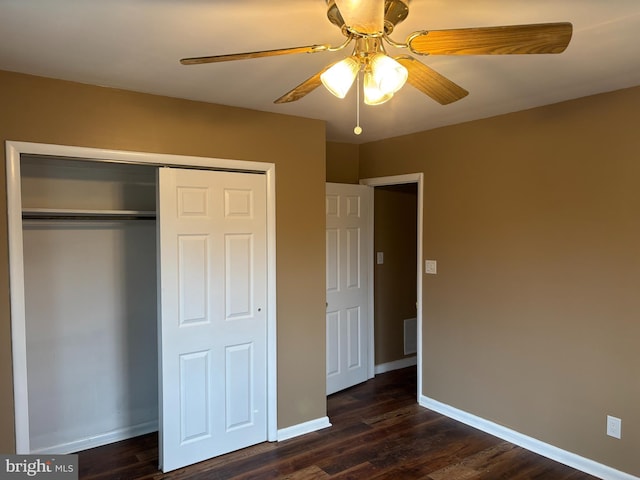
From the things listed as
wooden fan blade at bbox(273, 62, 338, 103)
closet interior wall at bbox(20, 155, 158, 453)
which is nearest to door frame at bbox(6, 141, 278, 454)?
closet interior wall at bbox(20, 155, 158, 453)

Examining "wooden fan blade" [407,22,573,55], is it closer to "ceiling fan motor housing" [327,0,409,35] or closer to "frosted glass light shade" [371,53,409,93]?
"frosted glass light shade" [371,53,409,93]

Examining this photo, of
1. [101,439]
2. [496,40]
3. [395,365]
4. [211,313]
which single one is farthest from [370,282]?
[496,40]

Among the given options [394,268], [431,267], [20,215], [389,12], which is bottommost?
[394,268]

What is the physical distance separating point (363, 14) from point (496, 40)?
414 mm

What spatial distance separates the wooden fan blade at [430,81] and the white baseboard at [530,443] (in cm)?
248

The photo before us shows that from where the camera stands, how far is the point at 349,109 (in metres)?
3.07

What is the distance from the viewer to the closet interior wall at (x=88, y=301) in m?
2.93

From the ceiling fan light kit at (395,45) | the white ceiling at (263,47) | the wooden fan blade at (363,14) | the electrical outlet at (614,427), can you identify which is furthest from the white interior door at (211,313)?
the electrical outlet at (614,427)

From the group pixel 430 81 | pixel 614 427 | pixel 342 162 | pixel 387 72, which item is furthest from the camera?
pixel 342 162

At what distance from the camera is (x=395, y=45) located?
1465 millimetres

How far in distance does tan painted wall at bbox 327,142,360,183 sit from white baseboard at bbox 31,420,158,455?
8.57 ft

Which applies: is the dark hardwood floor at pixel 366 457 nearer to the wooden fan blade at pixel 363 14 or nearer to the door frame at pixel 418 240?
the door frame at pixel 418 240

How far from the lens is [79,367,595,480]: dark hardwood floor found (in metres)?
2.79

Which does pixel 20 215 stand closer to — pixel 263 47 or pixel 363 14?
pixel 263 47
